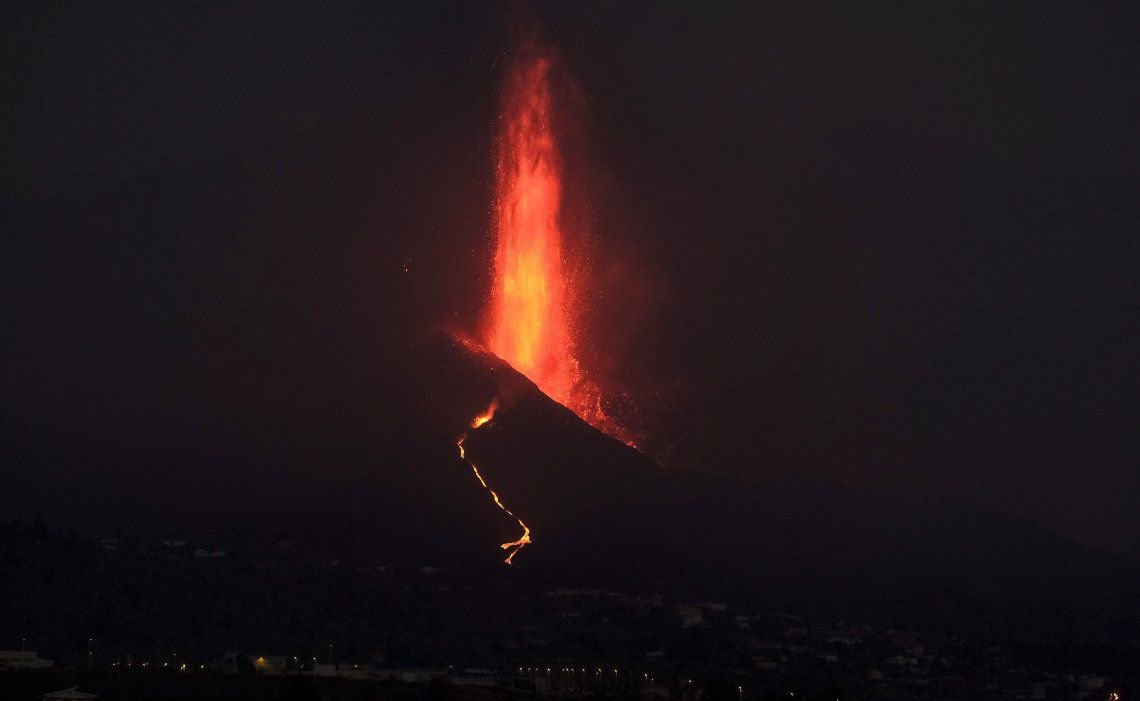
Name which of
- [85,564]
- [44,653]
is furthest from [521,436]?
[44,653]

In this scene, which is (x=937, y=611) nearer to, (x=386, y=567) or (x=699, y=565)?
(x=699, y=565)

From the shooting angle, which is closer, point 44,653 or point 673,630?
point 44,653

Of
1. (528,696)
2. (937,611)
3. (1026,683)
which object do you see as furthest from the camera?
(937,611)

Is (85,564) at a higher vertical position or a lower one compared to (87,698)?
higher

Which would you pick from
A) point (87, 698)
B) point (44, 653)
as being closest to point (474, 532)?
point (44, 653)

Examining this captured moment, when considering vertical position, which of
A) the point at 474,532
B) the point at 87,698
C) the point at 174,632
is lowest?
the point at 87,698

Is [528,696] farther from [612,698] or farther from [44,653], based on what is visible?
[44,653]

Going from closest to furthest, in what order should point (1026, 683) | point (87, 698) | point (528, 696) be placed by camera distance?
point (87, 698), point (528, 696), point (1026, 683)
